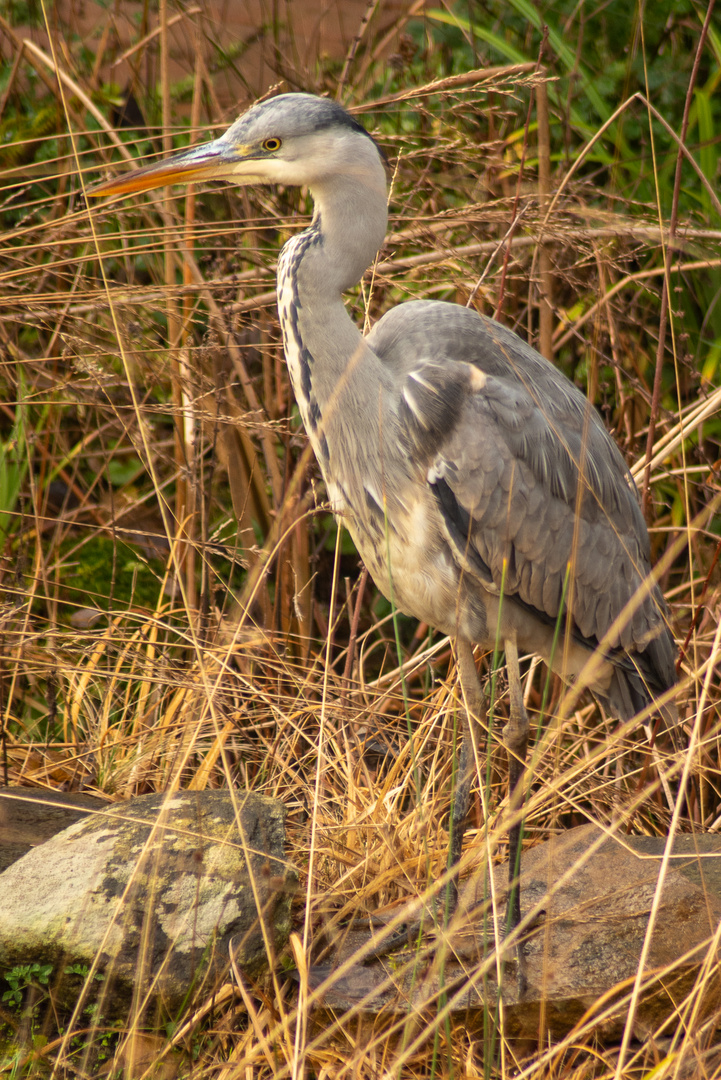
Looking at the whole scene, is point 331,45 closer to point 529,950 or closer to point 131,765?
point 131,765

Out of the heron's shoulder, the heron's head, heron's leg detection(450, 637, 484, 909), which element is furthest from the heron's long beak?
heron's leg detection(450, 637, 484, 909)

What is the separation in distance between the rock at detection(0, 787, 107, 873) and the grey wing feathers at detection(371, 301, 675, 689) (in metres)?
1.10

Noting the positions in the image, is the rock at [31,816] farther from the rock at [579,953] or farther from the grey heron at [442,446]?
the grey heron at [442,446]

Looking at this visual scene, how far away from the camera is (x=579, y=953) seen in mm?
2227

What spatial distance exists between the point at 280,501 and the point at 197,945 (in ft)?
5.03

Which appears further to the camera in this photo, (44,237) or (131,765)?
(44,237)

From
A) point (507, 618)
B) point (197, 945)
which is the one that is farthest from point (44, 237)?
point (197, 945)

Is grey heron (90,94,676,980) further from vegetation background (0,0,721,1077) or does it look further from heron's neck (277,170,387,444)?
vegetation background (0,0,721,1077)

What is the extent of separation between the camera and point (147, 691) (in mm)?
3064

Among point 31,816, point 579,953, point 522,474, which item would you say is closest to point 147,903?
point 31,816

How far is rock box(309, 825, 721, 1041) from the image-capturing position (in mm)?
2076

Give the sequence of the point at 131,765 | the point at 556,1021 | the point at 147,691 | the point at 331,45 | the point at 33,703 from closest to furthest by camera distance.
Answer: the point at 556,1021
the point at 131,765
the point at 147,691
the point at 33,703
the point at 331,45

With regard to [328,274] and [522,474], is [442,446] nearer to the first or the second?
[522,474]

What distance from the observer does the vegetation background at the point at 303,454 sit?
2.31 metres
